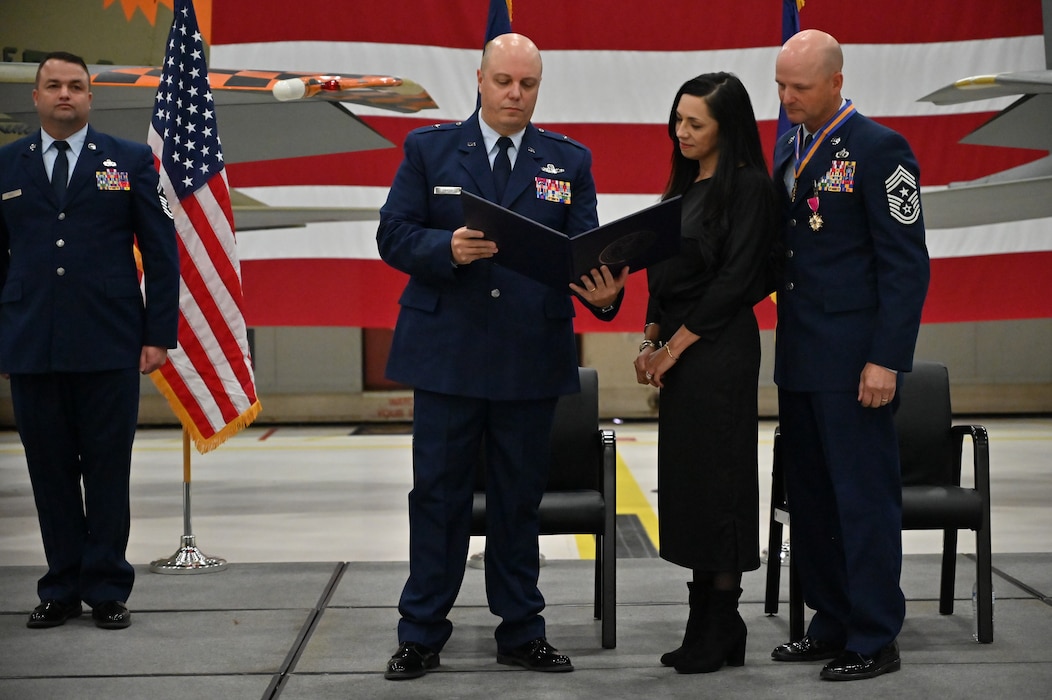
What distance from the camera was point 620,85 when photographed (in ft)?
20.1

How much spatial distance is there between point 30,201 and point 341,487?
3634mm

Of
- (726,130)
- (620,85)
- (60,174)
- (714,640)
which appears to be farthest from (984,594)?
(620,85)

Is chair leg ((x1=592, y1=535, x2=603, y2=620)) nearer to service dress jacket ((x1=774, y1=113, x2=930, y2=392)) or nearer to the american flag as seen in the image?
service dress jacket ((x1=774, y1=113, x2=930, y2=392))

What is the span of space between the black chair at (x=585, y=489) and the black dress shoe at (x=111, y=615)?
1.08 m

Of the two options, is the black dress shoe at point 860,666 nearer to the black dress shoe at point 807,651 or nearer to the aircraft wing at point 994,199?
the black dress shoe at point 807,651

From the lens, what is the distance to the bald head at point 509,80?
8.36 feet

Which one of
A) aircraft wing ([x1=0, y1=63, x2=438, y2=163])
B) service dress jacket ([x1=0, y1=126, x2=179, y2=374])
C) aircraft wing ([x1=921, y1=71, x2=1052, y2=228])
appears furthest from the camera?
aircraft wing ([x1=921, y1=71, x2=1052, y2=228])

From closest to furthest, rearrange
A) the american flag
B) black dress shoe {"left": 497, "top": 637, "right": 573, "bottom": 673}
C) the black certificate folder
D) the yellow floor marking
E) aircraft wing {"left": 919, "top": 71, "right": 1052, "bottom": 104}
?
the black certificate folder
black dress shoe {"left": 497, "top": 637, "right": 573, "bottom": 673}
the american flag
aircraft wing {"left": 919, "top": 71, "right": 1052, "bottom": 104}
the yellow floor marking

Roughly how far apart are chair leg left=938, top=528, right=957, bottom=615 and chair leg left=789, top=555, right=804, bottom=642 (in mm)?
611

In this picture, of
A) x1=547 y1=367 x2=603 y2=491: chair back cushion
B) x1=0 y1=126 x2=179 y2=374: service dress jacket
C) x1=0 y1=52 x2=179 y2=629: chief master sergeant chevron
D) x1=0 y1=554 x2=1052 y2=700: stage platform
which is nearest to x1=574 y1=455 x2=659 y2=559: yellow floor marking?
x1=0 y1=554 x2=1052 y2=700: stage platform

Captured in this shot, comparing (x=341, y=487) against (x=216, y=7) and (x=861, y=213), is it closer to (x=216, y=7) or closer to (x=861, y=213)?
(x=216, y=7)

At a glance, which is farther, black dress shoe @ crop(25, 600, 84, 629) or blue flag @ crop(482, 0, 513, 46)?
blue flag @ crop(482, 0, 513, 46)

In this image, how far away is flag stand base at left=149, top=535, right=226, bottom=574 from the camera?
13.0 feet

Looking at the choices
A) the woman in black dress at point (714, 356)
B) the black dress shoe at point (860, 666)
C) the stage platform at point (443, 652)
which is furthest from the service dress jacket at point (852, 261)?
the stage platform at point (443, 652)
